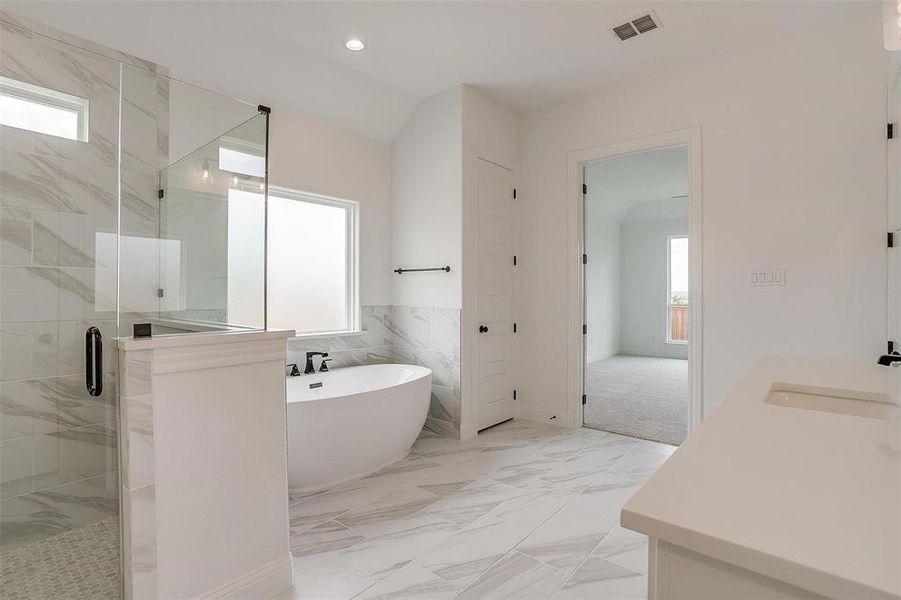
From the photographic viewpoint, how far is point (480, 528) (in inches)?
86.4

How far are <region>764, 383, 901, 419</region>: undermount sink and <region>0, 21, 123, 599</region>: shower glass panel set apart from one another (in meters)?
2.55

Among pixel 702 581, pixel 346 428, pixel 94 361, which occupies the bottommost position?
pixel 346 428

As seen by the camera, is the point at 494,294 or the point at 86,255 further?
the point at 494,294

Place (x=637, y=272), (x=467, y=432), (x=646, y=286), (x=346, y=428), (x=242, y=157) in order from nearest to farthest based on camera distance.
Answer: (x=242, y=157) → (x=346, y=428) → (x=467, y=432) → (x=646, y=286) → (x=637, y=272)

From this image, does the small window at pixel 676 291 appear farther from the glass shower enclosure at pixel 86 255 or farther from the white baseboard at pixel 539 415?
the glass shower enclosure at pixel 86 255

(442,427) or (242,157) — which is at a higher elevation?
(242,157)

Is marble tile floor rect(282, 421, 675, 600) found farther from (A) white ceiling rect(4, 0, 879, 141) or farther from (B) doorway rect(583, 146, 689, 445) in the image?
(B) doorway rect(583, 146, 689, 445)

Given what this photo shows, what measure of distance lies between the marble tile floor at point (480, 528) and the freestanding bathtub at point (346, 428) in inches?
3.9

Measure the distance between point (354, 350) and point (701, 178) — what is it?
115 inches

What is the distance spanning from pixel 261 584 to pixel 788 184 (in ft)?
11.7

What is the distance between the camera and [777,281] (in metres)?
2.90

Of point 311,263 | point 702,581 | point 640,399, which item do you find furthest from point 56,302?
point 640,399

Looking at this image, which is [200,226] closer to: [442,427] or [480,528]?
[480,528]

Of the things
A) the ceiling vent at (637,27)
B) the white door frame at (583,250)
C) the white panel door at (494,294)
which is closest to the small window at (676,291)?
the white door frame at (583,250)
